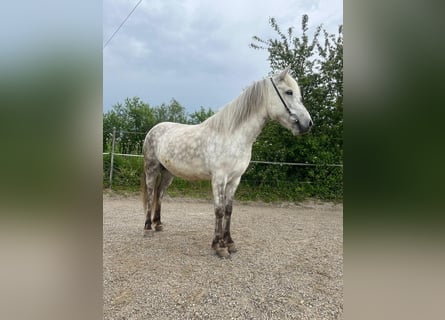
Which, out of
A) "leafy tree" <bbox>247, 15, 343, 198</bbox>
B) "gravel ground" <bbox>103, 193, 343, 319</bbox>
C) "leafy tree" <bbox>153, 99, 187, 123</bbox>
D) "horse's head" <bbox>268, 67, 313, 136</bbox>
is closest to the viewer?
"gravel ground" <bbox>103, 193, 343, 319</bbox>

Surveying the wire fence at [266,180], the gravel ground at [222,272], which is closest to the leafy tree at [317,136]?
the wire fence at [266,180]

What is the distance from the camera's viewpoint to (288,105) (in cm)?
219

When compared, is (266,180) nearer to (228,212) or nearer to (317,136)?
(317,136)

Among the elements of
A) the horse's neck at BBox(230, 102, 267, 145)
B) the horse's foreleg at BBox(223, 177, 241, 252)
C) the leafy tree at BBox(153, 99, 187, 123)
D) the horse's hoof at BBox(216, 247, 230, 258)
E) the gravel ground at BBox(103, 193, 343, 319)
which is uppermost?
the leafy tree at BBox(153, 99, 187, 123)

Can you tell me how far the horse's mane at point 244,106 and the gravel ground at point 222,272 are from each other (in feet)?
4.37

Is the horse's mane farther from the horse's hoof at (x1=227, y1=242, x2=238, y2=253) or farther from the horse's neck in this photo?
the horse's hoof at (x1=227, y1=242, x2=238, y2=253)

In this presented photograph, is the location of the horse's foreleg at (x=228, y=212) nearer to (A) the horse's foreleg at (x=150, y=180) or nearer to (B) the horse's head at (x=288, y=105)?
(B) the horse's head at (x=288, y=105)

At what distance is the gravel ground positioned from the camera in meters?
1.53

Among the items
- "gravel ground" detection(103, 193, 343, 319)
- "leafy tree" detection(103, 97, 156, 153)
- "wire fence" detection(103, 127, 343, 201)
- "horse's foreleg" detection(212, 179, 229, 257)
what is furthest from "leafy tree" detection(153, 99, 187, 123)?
"horse's foreleg" detection(212, 179, 229, 257)

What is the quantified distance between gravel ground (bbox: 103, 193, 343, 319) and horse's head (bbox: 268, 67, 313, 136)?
1267mm

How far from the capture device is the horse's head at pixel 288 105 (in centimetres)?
214

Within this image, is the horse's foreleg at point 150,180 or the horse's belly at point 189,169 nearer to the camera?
the horse's belly at point 189,169
